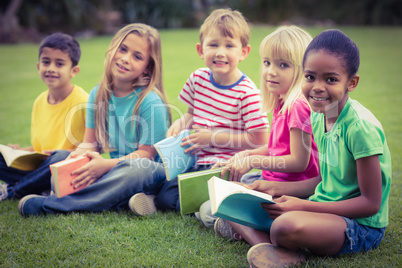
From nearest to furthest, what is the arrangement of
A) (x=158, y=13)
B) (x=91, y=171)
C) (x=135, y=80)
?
(x=91, y=171)
(x=135, y=80)
(x=158, y=13)

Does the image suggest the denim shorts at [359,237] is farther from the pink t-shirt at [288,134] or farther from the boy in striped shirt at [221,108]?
the boy in striped shirt at [221,108]

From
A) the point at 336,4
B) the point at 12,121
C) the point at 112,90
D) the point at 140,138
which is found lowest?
the point at 12,121

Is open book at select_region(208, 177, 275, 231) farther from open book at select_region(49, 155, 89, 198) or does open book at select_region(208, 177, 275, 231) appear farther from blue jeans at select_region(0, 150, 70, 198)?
blue jeans at select_region(0, 150, 70, 198)

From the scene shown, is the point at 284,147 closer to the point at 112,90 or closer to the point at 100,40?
the point at 112,90

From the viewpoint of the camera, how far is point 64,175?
2.61m

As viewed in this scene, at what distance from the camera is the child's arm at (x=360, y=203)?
1852 millimetres

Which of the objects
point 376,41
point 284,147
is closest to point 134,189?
point 284,147

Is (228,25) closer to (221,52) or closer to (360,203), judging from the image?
(221,52)

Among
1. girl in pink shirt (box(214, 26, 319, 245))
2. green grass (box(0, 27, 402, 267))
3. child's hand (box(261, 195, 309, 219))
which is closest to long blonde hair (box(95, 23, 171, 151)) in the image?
green grass (box(0, 27, 402, 267))

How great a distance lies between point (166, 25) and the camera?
68.0ft

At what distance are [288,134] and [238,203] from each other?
0.62 meters

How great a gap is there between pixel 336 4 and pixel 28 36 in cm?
1448

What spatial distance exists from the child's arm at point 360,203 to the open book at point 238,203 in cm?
7

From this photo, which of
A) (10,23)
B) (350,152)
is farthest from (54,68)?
(10,23)
